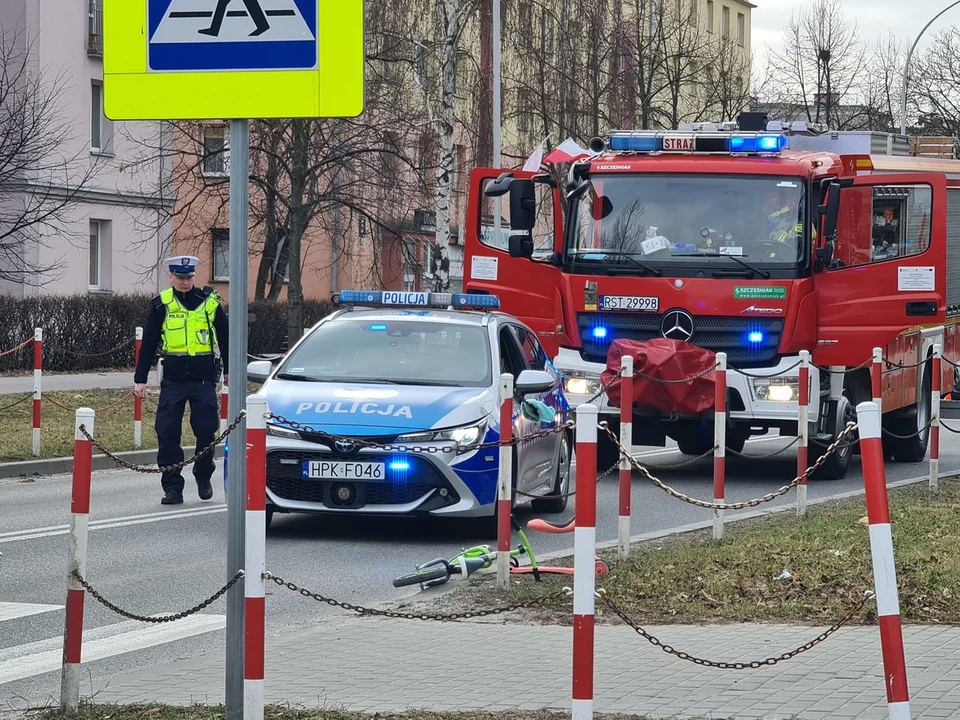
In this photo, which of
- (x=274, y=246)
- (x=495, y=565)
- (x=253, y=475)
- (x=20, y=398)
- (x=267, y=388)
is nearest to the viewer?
(x=253, y=475)

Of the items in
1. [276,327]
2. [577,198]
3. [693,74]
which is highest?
[693,74]

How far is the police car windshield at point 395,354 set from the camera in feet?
39.7

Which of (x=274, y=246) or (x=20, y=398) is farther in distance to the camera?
(x=274, y=246)

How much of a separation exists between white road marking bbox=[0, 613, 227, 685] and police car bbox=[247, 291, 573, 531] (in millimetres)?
2145

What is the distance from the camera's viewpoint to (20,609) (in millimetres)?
8781

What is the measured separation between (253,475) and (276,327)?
109ft

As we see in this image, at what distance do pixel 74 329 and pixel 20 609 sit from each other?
2317 cm

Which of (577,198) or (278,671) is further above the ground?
(577,198)

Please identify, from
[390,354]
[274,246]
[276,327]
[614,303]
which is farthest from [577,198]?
[274,246]

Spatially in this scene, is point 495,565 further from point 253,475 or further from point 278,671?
point 253,475

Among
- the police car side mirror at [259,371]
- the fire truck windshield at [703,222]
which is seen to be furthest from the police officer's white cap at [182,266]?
the fire truck windshield at [703,222]

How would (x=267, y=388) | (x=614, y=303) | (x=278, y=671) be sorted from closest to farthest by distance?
(x=278, y=671) < (x=267, y=388) < (x=614, y=303)

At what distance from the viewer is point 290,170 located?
30.7 meters

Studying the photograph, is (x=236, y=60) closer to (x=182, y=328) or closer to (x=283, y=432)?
(x=283, y=432)
